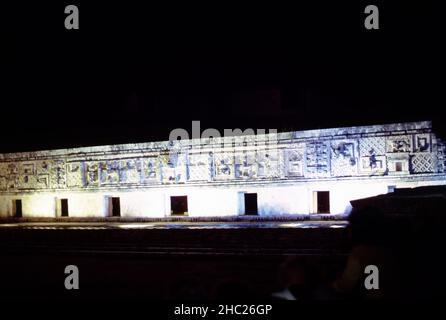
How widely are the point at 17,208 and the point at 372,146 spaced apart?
18.3m

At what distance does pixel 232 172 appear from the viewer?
16.4 meters

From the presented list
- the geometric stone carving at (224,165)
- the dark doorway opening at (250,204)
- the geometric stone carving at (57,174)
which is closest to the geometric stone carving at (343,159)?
the geometric stone carving at (224,165)

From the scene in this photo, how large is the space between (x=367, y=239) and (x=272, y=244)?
23.3ft

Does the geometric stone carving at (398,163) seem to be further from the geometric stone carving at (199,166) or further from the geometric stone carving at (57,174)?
the geometric stone carving at (57,174)

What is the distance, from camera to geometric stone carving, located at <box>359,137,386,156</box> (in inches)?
574

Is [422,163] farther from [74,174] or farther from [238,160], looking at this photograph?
[74,174]

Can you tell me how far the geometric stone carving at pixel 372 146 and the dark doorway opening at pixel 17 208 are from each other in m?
17.7

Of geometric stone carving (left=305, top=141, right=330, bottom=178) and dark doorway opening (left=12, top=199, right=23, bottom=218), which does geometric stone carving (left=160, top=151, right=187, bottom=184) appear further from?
dark doorway opening (left=12, top=199, right=23, bottom=218)

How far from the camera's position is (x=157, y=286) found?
7883mm

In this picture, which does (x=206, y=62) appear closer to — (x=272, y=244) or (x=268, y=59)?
(x=268, y=59)

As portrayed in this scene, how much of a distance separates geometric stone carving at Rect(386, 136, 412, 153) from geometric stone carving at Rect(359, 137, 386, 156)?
173mm

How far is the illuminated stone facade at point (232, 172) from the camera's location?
14422 millimetres

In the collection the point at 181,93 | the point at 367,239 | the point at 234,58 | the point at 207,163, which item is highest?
the point at 234,58
